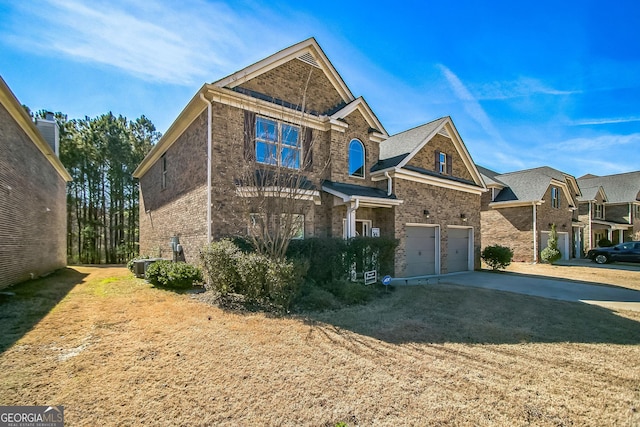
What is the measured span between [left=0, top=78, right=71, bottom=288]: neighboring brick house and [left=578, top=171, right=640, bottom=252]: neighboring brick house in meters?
39.6

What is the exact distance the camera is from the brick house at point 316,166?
9789mm

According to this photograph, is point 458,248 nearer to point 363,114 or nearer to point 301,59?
point 363,114

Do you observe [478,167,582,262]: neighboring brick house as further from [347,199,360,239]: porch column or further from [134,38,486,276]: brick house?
[347,199,360,239]: porch column

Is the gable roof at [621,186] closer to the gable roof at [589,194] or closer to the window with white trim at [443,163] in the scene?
the gable roof at [589,194]

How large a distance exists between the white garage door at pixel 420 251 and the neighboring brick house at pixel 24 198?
14227mm

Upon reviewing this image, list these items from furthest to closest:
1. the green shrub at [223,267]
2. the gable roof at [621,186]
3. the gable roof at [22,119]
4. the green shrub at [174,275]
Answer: the gable roof at [621,186] < the green shrub at [174,275] < the gable roof at [22,119] < the green shrub at [223,267]

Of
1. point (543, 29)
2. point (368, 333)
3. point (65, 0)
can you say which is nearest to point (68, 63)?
point (65, 0)

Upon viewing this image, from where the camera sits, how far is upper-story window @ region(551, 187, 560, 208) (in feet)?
75.1

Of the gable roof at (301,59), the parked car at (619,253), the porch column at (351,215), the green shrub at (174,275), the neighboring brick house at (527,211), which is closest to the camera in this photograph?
the green shrub at (174,275)

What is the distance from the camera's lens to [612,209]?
32.1 meters

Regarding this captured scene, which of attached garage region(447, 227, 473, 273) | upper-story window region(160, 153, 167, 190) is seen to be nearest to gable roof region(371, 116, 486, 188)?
attached garage region(447, 227, 473, 273)

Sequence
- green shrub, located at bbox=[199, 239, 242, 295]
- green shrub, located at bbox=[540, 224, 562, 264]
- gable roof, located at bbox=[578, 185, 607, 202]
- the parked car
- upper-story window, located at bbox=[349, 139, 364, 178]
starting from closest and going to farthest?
green shrub, located at bbox=[199, 239, 242, 295], upper-story window, located at bbox=[349, 139, 364, 178], green shrub, located at bbox=[540, 224, 562, 264], the parked car, gable roof, located at bbox=[578, 185, 607, 202]

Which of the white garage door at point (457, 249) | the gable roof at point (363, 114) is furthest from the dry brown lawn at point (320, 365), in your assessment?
the gable roof at point (363, 114)

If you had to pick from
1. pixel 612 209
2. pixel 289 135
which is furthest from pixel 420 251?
pixel 612 209
